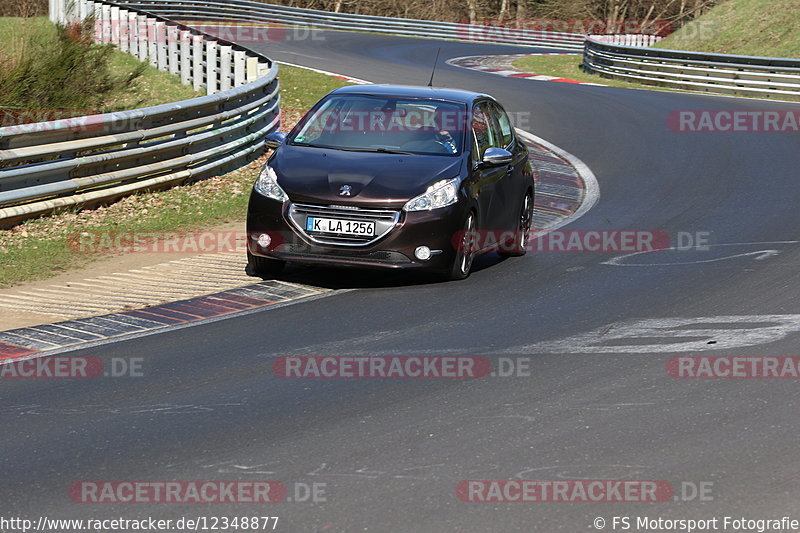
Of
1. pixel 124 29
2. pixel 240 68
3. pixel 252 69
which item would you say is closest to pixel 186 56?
pixel 240 68

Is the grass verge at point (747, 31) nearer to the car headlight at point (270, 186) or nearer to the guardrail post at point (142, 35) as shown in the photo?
the guardrail post at point (142, 35)

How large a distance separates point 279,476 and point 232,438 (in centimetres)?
66

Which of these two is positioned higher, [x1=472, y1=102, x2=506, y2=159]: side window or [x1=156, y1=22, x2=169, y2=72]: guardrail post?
[x1=472, y1=102, x2=506, y2=159]: side window

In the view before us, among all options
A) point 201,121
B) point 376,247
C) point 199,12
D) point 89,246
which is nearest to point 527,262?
point 376,247

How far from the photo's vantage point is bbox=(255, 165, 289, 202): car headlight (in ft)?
33.0

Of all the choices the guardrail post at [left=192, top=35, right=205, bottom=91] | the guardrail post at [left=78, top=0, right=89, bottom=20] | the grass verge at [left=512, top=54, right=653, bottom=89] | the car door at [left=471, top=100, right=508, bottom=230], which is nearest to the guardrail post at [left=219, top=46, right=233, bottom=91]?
the guardrail post at [left=192, top=35, right=205, bottom=91]

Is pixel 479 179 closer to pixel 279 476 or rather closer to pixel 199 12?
pixel 279 476

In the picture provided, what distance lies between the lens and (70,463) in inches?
226

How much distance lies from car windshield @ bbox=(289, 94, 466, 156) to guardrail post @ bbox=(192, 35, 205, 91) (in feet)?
41.6

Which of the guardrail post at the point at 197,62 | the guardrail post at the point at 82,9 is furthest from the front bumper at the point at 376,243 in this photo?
the guardrail post at the point at 82,9

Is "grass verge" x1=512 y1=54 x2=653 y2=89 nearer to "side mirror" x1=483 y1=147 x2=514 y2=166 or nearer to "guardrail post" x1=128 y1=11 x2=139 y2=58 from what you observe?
"guardrail post" x1=128 y1=11 x2=139 y2=58

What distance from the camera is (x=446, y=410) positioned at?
660cm

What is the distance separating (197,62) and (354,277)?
14158 millimetres

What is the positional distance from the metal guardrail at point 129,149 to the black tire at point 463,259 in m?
4.43
